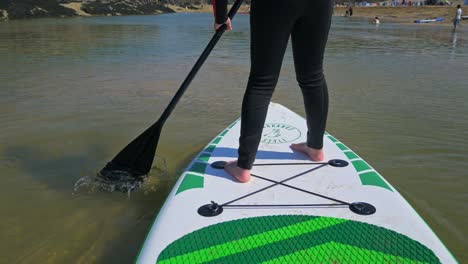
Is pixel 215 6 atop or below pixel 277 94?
atop

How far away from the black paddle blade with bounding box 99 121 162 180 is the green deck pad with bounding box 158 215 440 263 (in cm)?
122

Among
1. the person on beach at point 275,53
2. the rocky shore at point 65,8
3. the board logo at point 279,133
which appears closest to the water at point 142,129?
the board logo at point 279,133

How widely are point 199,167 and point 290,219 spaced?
0.90 m

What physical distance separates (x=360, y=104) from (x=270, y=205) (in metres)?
3.83

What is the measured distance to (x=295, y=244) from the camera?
6.14 feet

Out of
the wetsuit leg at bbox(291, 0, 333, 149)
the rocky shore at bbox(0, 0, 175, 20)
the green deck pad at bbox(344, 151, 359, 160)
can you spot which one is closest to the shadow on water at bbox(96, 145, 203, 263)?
the wetsuit leg at bbox(291, 0, 333, 149)

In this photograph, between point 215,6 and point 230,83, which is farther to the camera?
point 230,83

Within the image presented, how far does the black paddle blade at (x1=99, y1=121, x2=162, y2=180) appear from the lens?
309 centimetres

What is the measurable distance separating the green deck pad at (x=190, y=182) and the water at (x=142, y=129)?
39 centimetres

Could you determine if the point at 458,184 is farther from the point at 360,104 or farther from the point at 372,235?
the point at 360,104

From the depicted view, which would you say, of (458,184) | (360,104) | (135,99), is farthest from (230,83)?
(458,184)

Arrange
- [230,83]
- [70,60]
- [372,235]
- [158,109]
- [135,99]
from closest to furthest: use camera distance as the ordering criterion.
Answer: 1. [372,235]
2. [158,109]
3. [135,99]
4. [230,83]
5. [70,60]

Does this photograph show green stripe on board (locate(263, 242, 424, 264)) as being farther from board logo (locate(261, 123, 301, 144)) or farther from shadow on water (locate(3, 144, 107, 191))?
shadow on water (locate(3, 144, 107, 191))

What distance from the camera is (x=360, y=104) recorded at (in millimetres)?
5648
